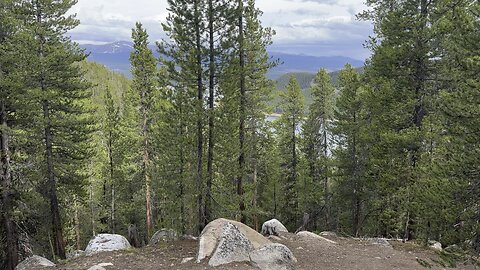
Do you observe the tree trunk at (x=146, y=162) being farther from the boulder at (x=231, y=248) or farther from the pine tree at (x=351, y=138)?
the boulder at (x=231, y=248)

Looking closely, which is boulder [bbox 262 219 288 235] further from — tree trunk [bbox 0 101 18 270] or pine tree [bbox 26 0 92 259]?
tree trunk [bbox 0 101 18 270]

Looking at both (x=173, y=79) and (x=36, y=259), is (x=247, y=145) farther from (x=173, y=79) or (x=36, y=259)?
(x=36, y=259)

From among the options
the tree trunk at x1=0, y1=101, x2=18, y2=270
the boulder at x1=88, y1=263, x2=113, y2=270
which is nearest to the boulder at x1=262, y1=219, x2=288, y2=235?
the boulder at x1=88, y1=263, x2=113, y2=270

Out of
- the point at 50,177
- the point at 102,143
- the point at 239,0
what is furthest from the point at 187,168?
the point at 102,143

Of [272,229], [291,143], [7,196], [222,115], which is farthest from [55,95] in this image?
[291,143]

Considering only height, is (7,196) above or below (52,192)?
above

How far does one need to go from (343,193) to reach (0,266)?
702 inches

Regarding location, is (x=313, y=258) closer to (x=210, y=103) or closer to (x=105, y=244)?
(x=210, y=103)

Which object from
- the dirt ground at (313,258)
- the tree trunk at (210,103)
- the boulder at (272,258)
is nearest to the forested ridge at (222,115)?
the tree trunk at (210,103)

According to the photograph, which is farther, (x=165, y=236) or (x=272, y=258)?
(x=165, y=236)

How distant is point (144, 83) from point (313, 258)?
14072mm

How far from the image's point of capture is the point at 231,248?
1132 centimetres

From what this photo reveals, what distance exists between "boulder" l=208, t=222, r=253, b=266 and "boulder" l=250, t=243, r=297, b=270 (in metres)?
0.28

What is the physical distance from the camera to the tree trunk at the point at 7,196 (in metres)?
14.7
